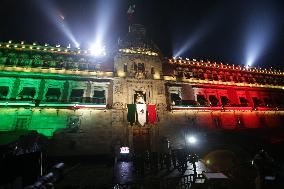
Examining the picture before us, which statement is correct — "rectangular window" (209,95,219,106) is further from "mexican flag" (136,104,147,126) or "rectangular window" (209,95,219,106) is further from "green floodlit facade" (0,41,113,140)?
"green floodlit facade" (0,41,113,140)

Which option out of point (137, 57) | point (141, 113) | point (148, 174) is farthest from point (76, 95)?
point (148, 174)

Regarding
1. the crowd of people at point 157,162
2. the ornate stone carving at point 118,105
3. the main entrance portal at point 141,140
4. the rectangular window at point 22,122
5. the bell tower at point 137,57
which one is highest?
the bell tower at point 137,57

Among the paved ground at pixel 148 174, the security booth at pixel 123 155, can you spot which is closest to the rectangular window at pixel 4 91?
the security booth at pixel 123 155

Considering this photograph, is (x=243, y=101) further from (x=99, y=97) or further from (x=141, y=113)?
(x=99, y=97)

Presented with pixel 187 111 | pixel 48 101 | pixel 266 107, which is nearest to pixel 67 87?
pixel 48 101

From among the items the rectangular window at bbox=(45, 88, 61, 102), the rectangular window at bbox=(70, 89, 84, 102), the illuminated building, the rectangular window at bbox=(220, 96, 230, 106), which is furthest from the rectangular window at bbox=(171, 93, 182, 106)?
the rectangular window at bbox=(45, 88, 61, 102)

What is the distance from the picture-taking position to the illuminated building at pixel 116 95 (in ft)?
68.6

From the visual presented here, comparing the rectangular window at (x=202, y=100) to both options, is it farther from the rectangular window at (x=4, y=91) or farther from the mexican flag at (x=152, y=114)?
the rectangular window at (x=4, y=91)

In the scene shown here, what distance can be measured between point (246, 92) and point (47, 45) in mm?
32421

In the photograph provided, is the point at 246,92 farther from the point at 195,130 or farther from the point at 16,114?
the point at 16,114

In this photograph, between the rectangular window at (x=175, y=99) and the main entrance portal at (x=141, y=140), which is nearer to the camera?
the main entrance portal at (x=141, y=140)

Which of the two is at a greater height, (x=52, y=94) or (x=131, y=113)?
(x=52, y=94)

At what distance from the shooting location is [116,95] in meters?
24.2

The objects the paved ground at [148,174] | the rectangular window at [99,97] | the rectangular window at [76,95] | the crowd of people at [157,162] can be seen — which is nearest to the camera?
the paved ground at [148,174]
